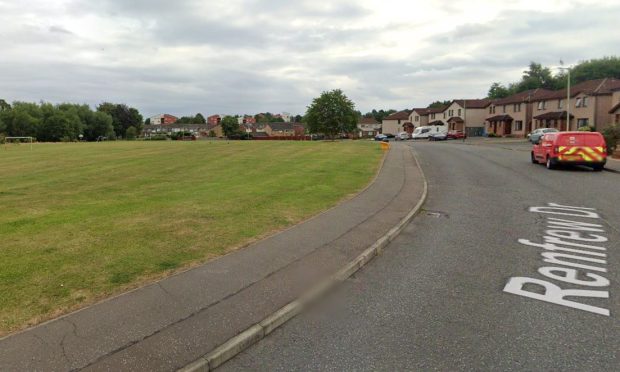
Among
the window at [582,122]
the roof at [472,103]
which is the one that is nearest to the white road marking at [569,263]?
the window at [582,122]

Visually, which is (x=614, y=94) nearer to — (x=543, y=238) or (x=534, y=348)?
(x=543, y=238)

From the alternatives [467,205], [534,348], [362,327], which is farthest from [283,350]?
[467,205]

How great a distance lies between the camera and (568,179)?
15.4m

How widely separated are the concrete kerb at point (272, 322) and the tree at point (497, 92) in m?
111

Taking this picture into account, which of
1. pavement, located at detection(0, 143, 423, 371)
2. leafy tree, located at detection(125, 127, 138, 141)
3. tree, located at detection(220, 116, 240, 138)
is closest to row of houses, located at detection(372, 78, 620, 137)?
pavement, located at detection(0, 143, 423, 371)

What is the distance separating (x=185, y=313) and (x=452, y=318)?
2.82m

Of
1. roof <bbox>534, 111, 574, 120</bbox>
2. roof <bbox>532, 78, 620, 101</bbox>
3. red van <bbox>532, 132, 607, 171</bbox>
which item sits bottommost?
red van <bbox>532, 132, 607, 171</bbox>

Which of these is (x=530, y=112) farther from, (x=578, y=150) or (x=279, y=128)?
(x=279, y=128)

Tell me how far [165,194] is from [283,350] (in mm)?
8905

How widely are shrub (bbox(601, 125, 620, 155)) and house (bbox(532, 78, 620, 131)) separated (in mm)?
24779

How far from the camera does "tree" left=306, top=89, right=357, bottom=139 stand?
51.8 m

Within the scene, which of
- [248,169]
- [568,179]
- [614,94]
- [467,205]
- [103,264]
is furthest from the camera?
[614,94]

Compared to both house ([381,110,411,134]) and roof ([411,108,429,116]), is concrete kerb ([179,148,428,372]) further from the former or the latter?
house ([381,110,411,134])

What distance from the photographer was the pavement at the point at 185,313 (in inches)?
134
